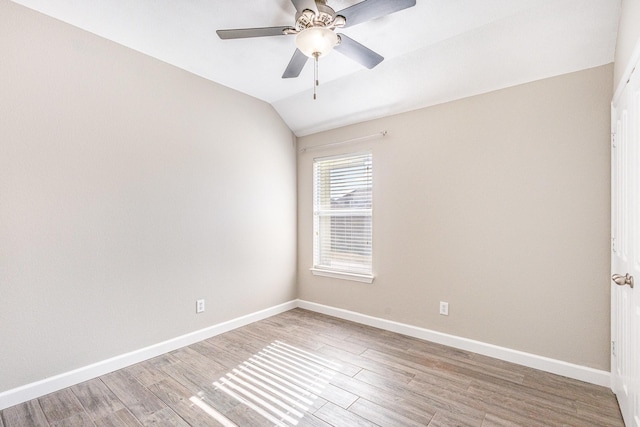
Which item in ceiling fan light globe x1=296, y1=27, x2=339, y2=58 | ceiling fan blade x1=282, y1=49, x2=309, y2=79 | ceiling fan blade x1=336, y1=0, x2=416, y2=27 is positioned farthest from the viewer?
ceiling fan blade x1=282, y1=49, x2=309, y2=79

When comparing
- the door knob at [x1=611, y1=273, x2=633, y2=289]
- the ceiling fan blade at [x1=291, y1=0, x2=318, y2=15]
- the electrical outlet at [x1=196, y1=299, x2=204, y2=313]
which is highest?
the ceiling fan blade at [x1=291, y1=0, x2=318, y2=15]

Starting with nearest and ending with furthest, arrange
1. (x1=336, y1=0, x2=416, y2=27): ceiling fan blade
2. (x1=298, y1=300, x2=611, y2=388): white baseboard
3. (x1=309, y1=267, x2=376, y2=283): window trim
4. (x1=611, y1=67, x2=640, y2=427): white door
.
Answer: (x1=611, y1=67, x2=640, y2=427): white door → (x1=336, y1=0, x2=416, y2=27): ceiling fan blade → (x1=298, y1=300, x2=611, y2=388): white baseboard → (x1=309, y1=267, x2=376, y2=283): window trim

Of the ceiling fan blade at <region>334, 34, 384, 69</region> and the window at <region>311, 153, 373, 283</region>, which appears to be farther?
the window at <region>311, 153, 373, 283</region>

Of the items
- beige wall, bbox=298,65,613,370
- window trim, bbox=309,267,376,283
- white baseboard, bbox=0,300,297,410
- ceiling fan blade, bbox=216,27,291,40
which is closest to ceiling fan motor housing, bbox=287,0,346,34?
ceiling fan blade, bbox=216,27,291,40

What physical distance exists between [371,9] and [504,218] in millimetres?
1959

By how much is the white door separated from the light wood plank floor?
1.08 ft

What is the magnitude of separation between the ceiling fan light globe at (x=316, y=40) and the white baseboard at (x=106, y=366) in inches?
105

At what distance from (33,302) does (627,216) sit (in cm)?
368

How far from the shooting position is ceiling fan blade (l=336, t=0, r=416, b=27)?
165 centimetres

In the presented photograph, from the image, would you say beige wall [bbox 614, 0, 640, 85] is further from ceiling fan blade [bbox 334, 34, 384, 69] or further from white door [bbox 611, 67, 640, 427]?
ceiling fan blade [bbox 334, 34, 384, 69]

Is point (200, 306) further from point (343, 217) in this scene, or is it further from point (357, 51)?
point (357, 51)

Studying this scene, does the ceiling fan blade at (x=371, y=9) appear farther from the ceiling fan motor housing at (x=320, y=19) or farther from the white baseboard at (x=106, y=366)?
the white baseboard at (x=106, y=366)

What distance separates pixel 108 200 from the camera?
241cm

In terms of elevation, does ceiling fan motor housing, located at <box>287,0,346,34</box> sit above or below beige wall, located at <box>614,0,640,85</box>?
above
